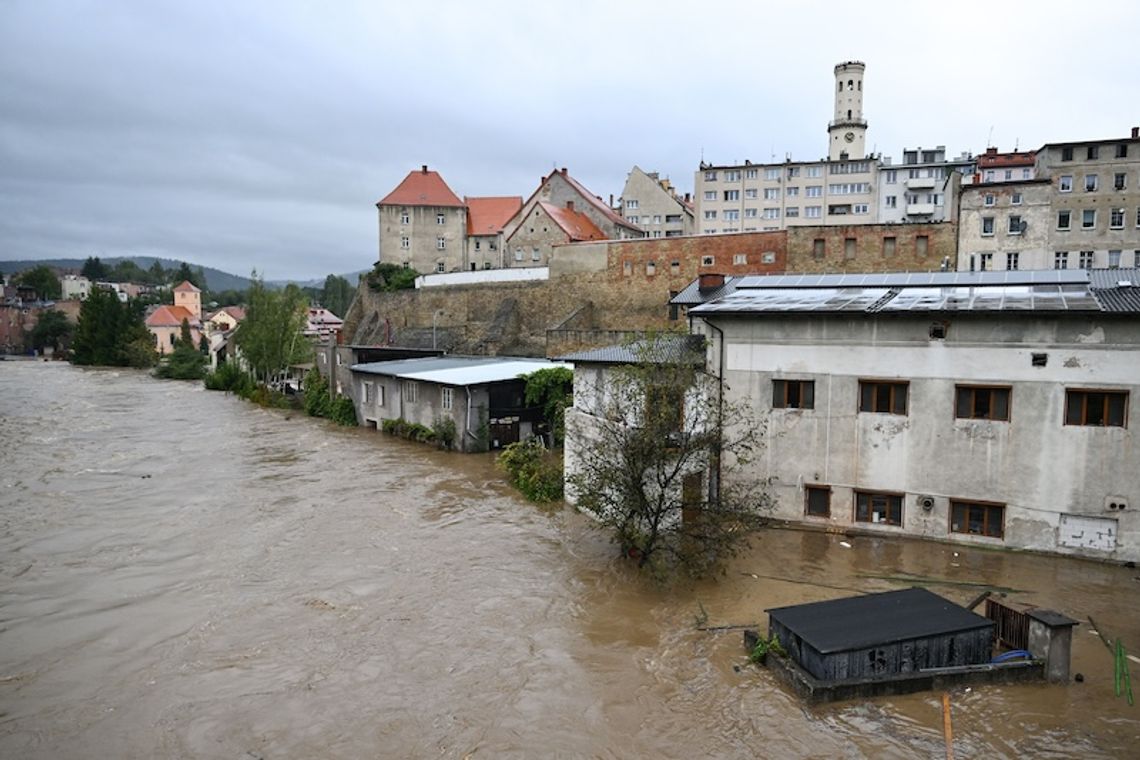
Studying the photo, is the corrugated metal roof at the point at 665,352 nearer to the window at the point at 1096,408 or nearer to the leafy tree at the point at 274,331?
the window at the point at 1096,408

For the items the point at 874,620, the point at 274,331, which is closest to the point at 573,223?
the point at 274,331

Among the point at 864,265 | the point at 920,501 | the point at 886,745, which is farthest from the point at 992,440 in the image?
the point at 864,265

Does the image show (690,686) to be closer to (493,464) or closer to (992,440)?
(992,440)

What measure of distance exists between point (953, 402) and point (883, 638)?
6881mm

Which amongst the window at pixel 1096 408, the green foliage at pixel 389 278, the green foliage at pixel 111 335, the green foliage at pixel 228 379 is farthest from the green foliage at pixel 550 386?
the green foliage at pixel 111 335

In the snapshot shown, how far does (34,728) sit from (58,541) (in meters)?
9.26

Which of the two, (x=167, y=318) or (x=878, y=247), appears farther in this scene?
(x=167, y=318)

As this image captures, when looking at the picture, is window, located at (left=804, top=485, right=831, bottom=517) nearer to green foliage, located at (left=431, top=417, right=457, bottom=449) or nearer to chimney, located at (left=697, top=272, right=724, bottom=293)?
chimney, located at (left=697, top=272, right=724, bottom=293)

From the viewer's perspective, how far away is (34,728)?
31.1 feet

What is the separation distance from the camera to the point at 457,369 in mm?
30656

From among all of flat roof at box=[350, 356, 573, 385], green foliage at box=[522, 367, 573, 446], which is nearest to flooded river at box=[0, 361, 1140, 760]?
green foliage at box=[522, 367, 573, 446]

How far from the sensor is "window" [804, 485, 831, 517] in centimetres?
1562

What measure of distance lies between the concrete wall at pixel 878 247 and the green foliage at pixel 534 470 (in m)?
16.8

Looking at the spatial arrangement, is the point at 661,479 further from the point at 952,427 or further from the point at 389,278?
the point at 389,278
